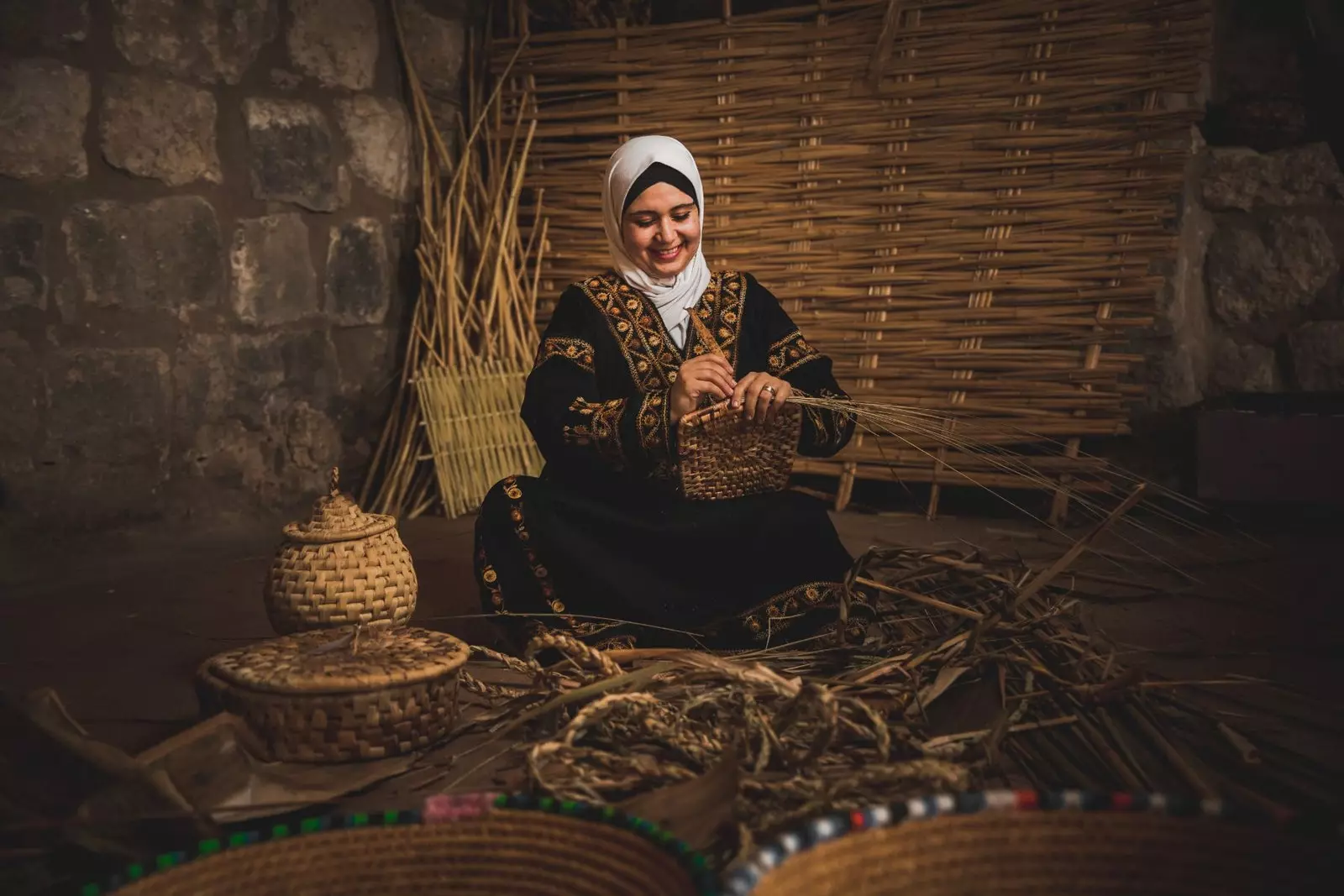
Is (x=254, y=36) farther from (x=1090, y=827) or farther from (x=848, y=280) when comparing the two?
(x=1090, y=827)

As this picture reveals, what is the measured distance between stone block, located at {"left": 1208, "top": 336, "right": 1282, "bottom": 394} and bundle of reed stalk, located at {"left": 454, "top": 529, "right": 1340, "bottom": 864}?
1860 mm

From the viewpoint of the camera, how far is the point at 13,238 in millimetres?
3172

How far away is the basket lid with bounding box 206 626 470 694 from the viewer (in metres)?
1.91

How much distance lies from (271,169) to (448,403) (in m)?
0.96

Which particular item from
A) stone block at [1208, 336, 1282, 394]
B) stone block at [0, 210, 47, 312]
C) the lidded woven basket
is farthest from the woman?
stone block at [1208, 336, 1282, 394]

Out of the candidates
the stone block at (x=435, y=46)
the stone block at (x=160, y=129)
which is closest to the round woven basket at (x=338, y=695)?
the stone block at (x=160, y=129)

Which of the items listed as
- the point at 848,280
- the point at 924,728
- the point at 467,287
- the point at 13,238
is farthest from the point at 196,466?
the point at 924,728

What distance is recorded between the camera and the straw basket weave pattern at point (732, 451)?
8.13ft

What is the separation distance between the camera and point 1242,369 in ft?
13.1

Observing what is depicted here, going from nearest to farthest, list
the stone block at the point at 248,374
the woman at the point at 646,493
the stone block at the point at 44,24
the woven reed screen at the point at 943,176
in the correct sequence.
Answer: the woman at the point at 646,493
the stone block at the point at 44,24
the stone block at the point at 248,374
the woven reed screen at the point at 943,176

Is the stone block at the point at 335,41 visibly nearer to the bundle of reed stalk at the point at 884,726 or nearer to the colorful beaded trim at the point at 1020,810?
the bundle of reed stalk at the point at 884,726

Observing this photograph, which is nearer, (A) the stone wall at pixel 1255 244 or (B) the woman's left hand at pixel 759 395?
(B) the woman's left hand at pixel 759 395

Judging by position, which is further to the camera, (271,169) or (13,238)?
(271,169)

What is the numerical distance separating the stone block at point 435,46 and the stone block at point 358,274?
2.04 feet
